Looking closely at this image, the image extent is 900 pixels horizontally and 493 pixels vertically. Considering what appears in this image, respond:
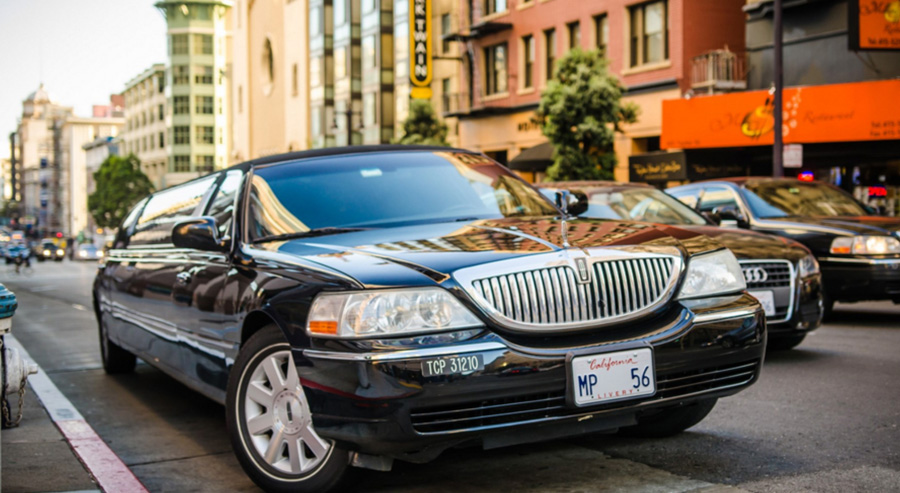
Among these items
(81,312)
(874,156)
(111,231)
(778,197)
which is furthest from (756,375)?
(111,231)

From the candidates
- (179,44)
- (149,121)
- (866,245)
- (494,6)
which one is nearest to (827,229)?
(866,245)

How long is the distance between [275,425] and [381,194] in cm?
157

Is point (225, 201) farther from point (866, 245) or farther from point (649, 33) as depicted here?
point (649, 33)

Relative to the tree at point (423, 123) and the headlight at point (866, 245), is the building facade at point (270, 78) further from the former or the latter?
the headlight at point (866, 245)

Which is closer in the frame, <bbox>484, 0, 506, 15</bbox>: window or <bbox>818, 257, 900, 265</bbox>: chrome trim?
<bbox>818, 257, 900, 265</bbox>: chrome trim

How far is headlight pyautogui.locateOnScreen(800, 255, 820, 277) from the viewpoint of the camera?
8.25 m

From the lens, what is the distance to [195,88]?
113m

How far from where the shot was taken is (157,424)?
6.72 meters

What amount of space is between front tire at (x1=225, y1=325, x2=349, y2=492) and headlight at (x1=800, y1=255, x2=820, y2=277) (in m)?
5.01

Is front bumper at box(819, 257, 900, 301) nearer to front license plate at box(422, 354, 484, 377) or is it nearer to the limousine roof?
the limousine roof

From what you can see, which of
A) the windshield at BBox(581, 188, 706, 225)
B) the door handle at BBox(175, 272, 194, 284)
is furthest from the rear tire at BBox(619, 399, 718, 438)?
the windshield at BBox(581, 188, 706, 225)

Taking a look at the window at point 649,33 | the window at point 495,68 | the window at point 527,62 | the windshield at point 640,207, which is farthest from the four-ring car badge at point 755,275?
the window at point 495,68

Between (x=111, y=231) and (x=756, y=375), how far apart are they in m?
121

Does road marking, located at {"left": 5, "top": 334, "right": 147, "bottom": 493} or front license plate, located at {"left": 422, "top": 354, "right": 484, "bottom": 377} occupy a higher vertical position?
front license plate, located at {"left": 422, "top": 354, "right": 484, "bottom": 377}
